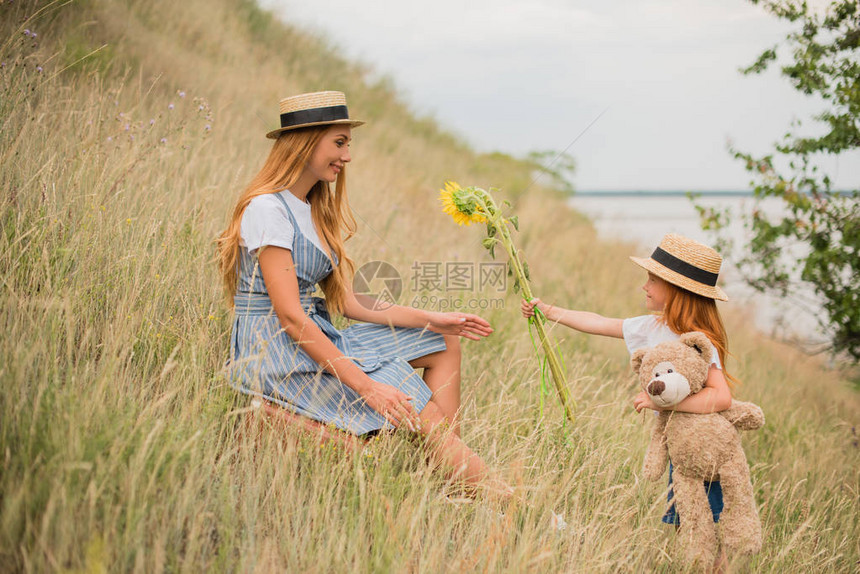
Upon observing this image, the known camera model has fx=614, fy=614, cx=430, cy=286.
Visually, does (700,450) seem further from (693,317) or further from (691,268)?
(691,268)

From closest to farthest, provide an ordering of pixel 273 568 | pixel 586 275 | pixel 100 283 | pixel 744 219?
1. pixel 273 568
2. pixel 100 283
3. pixel 744 219
4. pixel 586 275

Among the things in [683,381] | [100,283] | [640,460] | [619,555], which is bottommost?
[619,555]

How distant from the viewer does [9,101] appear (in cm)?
311

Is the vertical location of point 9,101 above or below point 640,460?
above

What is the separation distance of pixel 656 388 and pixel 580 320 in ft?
1.94

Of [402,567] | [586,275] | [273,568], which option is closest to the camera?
[273,568]

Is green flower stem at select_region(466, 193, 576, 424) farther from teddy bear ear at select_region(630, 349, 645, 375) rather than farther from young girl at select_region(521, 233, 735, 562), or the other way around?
teddy bear ear at select_region(630, 349, 645, 375)

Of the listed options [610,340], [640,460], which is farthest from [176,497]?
[610,340]

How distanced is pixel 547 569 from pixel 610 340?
362cm

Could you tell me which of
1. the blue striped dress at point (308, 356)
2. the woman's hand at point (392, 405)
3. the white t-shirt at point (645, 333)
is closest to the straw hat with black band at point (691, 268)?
the white t-shirt at point (645, 333)

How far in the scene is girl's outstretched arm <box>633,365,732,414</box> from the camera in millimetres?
2330

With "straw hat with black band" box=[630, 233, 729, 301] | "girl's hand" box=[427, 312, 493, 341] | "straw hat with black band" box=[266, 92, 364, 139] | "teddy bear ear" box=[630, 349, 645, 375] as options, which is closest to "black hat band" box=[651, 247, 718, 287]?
"straw hat with black band" box=[630, 233, 729, 301]

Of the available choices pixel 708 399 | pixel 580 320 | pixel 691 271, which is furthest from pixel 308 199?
pixel 708 399

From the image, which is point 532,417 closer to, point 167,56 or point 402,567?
point 402,567
